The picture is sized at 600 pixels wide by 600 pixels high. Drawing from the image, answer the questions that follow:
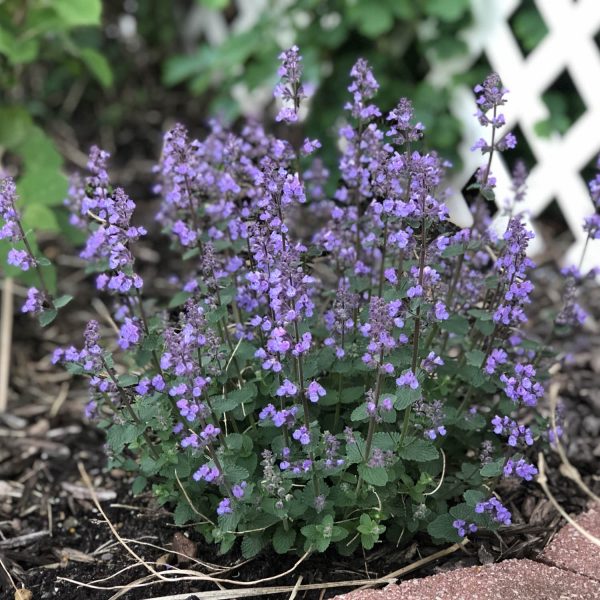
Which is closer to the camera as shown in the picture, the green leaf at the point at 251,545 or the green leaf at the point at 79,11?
the green leaf at the point at 251,545

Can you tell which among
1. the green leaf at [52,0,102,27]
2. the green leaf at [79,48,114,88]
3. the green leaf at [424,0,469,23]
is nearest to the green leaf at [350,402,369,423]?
the green leaf at [52,0,102,27]

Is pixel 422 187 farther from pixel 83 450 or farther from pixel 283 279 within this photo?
pixel 83 450

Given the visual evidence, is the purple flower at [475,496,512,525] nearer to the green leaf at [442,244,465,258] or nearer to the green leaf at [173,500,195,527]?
the green leaf at [442,244,465,258]

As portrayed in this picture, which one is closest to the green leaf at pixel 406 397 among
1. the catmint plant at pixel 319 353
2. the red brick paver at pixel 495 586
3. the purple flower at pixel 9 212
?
the catmint plant at pixel 319 353

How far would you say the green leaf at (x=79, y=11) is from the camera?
11.6ft

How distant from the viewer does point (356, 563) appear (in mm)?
2436

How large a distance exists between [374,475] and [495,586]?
456 mm

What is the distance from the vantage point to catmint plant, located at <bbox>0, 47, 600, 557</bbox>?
Answer: 208 cm

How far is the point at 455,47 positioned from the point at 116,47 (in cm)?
243

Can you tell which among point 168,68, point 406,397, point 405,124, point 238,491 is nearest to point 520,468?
point 406,397

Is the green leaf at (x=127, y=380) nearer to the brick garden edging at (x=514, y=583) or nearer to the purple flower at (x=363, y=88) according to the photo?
the brick garden edging at (x=514, y=583)

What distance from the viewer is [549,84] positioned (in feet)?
14.6

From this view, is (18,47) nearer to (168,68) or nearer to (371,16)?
(168,68)

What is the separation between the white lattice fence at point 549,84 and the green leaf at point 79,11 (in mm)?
1914
